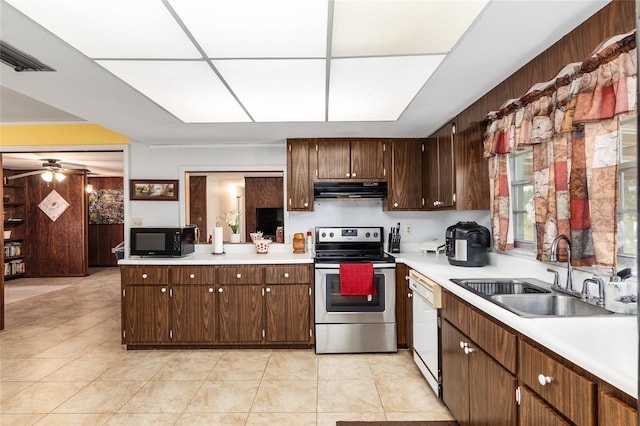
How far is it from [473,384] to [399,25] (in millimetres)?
1840

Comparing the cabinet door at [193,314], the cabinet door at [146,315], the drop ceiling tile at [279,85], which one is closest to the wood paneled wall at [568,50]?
the drop ceiling tile at [279,85]

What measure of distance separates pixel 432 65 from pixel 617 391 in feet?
5.68

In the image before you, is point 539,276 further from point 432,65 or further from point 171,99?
point 171,99

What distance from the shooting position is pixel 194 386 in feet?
8.92

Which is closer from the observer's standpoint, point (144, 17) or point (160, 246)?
point (144, 17)

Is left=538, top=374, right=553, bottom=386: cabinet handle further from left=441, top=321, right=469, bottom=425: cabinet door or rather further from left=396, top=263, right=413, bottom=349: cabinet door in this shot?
left=396, top=263, right=413, bottom=349: cabinet door

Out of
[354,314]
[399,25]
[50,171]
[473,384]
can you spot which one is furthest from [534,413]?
[50,171]

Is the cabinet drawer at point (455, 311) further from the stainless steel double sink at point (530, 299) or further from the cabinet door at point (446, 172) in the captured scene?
the cabinet door at point (446, 172)

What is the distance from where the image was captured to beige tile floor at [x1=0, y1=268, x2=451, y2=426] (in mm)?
2316

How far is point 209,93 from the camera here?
249cm

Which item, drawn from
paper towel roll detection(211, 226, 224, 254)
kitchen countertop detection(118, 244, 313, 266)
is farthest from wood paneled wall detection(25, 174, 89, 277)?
paper towel roll detection(211, 226, 224, 254)

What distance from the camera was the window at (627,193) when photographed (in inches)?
67.1

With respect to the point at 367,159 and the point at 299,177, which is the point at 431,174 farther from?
the point at 299,177

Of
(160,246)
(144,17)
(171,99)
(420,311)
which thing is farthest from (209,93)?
(420,311)
